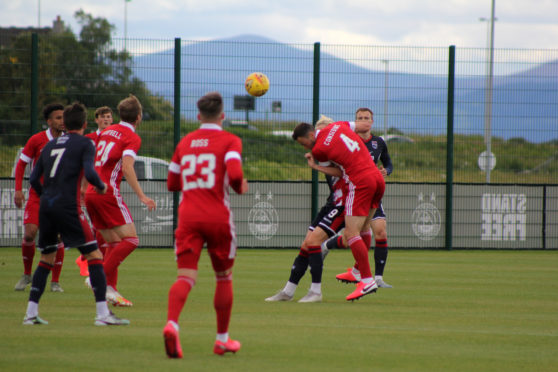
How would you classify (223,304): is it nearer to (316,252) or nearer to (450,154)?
(316,252)

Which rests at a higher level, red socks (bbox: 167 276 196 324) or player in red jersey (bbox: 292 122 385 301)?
player in red jersey (bbox: 292 122 385 301)

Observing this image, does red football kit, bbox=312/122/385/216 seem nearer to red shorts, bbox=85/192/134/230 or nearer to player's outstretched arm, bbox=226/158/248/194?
red shorts, bbox=85/192/134/230

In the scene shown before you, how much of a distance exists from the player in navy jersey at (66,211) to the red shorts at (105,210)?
1.53 meters

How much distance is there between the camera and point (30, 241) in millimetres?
10086

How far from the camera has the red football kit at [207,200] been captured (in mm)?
5797

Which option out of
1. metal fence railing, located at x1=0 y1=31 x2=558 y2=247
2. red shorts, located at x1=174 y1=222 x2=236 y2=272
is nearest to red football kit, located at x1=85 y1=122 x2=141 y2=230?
red shorts, located at x1=174 y1=222 x2=236 y2=272

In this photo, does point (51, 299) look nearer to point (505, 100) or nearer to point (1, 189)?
point (1, 189)

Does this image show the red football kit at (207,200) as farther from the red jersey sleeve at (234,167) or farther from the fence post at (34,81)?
the fence post at (34,81)

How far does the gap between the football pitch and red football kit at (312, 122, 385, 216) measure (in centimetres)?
121

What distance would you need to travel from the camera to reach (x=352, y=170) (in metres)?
9.24

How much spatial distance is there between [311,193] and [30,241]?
8519 millimetres

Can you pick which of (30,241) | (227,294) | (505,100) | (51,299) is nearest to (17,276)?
(30,241)

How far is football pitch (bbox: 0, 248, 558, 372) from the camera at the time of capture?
563 cm

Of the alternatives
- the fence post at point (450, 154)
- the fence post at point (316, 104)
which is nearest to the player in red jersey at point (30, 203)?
the fence post at point (316, 104)
